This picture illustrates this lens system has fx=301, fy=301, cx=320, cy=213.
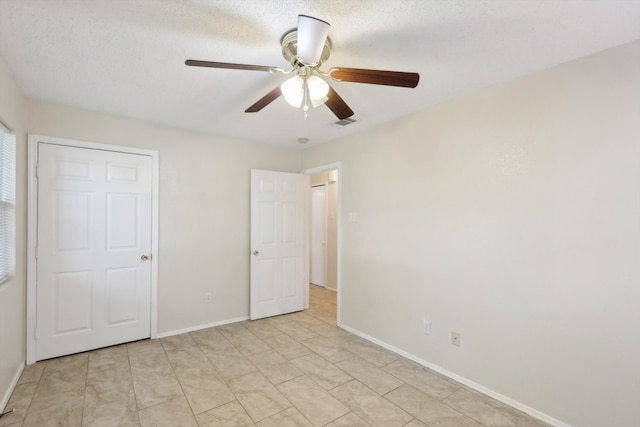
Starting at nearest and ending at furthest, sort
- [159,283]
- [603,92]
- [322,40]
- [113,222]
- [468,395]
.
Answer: [322,40] → [603,92] → [468,395] → [113,222] → [159,283]

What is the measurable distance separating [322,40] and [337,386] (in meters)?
2.44

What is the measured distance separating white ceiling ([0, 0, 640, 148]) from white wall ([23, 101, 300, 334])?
63cm

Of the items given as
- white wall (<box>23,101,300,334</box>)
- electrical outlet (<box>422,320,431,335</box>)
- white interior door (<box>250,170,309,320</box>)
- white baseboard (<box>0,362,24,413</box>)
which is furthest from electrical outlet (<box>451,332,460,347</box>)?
white baseboard (<box>0,362,24,413</box>)

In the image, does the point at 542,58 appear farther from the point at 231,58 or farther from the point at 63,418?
the point at 63,418

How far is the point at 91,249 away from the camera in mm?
3018

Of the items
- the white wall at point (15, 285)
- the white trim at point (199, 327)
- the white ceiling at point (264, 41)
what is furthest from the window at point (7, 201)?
the white trim at point (199, 327)

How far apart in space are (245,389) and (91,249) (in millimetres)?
2086

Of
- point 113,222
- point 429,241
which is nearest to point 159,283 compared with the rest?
point 113,222

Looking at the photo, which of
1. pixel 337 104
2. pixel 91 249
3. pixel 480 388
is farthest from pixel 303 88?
pixel 91 249

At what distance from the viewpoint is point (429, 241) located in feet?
9.22

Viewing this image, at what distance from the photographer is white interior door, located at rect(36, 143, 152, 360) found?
2.81m

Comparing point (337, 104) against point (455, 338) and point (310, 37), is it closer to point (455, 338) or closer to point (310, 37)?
point (310, 37)

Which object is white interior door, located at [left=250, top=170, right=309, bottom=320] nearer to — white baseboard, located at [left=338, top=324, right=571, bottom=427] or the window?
white baseboard, located at [left=338, top=324, right=571, bottom=427]

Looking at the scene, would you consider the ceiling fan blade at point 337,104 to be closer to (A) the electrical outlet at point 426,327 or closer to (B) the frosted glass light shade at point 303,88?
(B) the frosted glass light shade at point 303,88
